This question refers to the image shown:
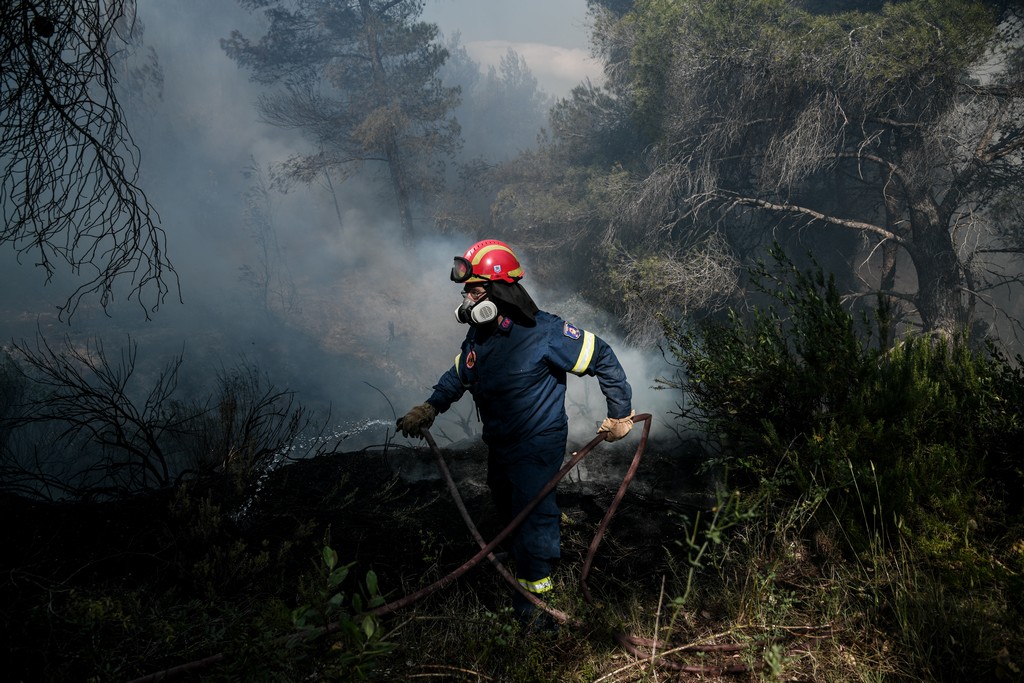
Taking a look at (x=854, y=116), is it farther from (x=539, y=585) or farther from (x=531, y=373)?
(x=539, y=585)

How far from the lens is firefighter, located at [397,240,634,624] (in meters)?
3.40

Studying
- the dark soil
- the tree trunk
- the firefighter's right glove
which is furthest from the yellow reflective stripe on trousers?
the tree trunk

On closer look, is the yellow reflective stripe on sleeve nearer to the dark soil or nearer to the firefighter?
the firefighter

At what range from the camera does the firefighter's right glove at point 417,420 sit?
372 centimetres

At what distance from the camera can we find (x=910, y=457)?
3229 millimetres

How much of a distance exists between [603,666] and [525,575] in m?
0.91

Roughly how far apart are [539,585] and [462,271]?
1.86 m

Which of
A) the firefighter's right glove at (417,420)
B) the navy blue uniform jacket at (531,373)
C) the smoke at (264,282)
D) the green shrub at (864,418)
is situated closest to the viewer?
the green shrub at (864,418)

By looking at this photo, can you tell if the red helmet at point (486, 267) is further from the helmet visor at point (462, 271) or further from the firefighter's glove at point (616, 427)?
the firefighter's glove at point (616, 427)

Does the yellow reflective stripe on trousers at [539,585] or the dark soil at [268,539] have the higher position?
the dark soil at [268,539]

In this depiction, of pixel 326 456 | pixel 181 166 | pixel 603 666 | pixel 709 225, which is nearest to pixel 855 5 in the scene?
pixel 709 225

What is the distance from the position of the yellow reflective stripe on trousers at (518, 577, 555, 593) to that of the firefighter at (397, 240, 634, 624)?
A: 9 cm

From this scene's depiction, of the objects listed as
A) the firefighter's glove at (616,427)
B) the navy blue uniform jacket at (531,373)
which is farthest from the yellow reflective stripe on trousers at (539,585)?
the firefighter's glove at (616,427)

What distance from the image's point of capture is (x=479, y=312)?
3.30 m
